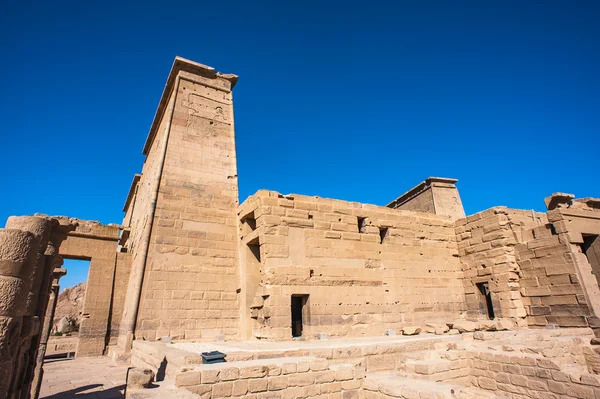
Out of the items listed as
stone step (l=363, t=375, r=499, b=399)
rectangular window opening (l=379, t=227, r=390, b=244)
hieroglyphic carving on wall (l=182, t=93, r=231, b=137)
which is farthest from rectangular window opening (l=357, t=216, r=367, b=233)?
stone step (l=363, t=375, r=499, b=399)

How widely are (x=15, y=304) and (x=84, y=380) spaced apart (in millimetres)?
4894

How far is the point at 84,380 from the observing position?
6938 mm

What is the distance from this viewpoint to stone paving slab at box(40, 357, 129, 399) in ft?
19.7

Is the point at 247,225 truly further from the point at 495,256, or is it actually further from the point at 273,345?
the point at 495,256

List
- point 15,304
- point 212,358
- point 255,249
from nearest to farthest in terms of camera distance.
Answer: point 15,304
point 212,358
point 255,249

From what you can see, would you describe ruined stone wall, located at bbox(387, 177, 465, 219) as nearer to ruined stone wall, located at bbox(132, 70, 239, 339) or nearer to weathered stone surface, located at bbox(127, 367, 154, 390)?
ruined stone wall, located at bbox(132, 70, 239, 339)

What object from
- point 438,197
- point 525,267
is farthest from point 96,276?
point 438,197

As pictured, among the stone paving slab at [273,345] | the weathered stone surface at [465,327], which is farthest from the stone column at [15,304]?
the weathered stone surface at [465,327]

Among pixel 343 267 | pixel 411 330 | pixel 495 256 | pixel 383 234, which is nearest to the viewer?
pixel 411 330

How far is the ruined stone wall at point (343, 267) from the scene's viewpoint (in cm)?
872

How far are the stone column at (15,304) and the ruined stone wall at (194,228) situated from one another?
5.23 metres

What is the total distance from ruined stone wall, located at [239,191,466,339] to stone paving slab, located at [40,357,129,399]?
320 cm

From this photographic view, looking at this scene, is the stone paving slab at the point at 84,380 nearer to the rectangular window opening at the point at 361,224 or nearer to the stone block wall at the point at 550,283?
the rectangular window opening at the point at 361,224

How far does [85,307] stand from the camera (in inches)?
396
